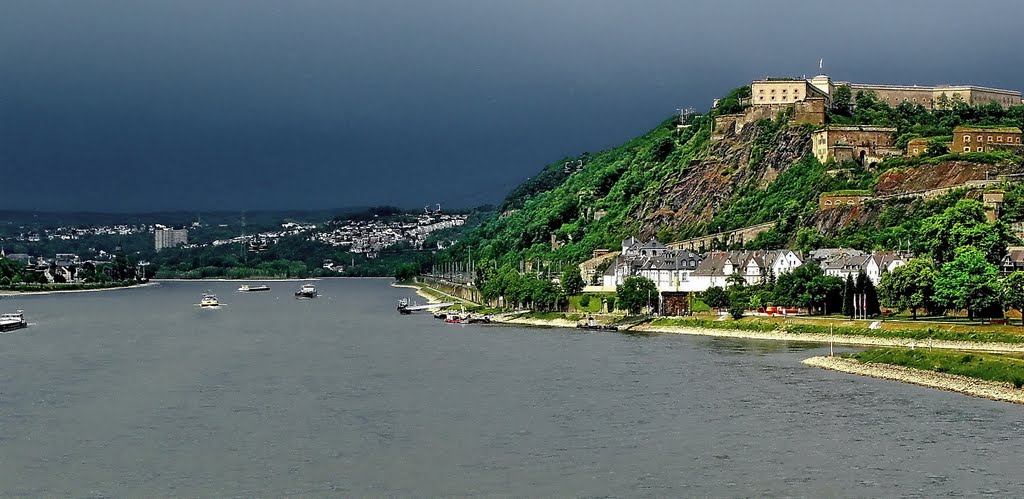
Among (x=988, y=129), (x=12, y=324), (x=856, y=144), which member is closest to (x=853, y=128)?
(x=856, y=144)

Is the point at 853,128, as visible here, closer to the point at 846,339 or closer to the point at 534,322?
the point at 534,322

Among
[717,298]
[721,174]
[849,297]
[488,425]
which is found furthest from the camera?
[721,174]

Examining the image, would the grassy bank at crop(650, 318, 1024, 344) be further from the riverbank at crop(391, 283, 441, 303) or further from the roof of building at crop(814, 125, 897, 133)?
the riverbank at crop(391, 283, 441, 303)

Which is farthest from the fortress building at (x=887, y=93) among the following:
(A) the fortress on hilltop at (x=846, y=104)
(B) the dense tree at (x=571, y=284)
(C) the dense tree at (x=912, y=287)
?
(C) the dense tree at (x=912, y=287)

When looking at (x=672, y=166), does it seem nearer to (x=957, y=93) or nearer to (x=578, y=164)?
(x=957, y=93)

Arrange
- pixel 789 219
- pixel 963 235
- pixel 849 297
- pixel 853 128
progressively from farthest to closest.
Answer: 1. pixel 853 128
2. pixel 789 219
3. pixel 849 297
4. pixel 963 235

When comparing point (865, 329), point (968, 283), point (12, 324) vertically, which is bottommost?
point (865, 329)

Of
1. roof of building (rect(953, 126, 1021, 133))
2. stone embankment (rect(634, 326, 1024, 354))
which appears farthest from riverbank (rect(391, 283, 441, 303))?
stone embankment (rect(634, 326, 1024, 354))
